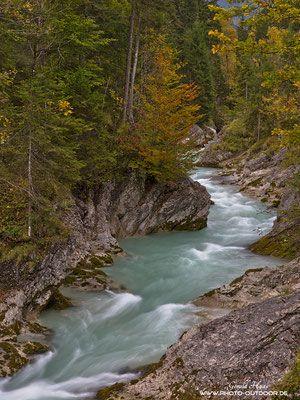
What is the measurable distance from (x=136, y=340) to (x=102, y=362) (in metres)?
1.15

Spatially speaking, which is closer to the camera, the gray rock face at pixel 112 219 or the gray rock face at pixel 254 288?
the gray rock face at pixel 254 288

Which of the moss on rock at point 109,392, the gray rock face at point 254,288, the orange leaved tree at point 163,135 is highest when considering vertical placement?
the orange leaved tree at point 163,135

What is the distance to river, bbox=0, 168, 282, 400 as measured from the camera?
6306mm

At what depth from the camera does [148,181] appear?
16.8 meters

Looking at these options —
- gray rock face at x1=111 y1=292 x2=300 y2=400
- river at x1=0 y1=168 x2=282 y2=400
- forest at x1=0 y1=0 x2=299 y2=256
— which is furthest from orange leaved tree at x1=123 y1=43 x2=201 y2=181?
gray rock face at x1=111 y1=292 x2=300 y2=400

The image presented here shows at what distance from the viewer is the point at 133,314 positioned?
910 cm

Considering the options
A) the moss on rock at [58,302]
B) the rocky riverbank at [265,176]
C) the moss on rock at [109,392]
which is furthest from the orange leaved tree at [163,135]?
the moss on rock at [109,392]

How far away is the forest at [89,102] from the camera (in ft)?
22.6

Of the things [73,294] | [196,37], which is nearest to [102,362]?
[73,294]

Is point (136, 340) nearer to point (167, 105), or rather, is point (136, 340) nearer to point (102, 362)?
point (102, 362)

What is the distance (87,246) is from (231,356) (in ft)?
28.0

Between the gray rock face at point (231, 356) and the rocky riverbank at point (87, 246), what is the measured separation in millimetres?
3073

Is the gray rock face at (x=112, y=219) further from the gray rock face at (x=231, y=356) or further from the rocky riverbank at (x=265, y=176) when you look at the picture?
the rocky riverbank at (x=265, y=176)

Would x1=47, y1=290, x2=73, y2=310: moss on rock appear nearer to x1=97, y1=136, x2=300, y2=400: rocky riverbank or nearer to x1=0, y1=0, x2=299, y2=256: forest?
x1=0, y1=0, x2=299, y2=256: forest
